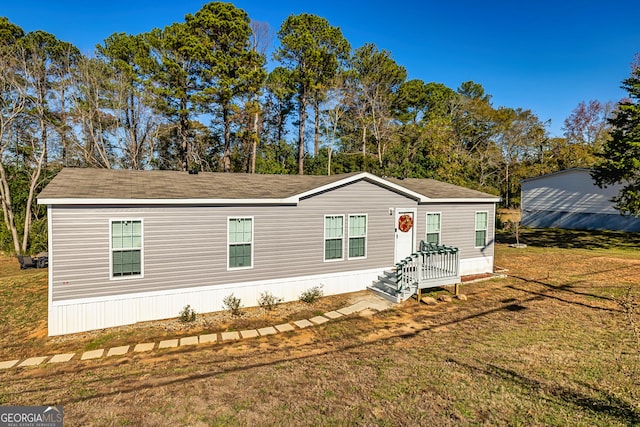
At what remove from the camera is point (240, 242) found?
32.9 feet

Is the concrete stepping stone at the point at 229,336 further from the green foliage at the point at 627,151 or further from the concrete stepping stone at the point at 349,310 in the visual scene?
the green foliage at the point at 627,151

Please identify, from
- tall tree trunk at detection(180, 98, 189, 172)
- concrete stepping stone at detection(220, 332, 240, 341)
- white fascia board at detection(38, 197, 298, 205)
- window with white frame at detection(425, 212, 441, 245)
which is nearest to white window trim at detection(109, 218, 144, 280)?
white fascia board at detection(38, 197, 298, 205)

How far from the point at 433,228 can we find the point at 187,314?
30.9 ft

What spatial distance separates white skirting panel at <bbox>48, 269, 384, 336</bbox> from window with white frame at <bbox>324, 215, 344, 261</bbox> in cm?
69

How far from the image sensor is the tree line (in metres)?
Answer: 21.1

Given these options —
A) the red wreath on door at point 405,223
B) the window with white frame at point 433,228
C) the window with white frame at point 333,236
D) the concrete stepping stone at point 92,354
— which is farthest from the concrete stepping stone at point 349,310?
the concrete stepping stone at point 92,354

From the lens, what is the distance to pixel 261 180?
12.8 metres

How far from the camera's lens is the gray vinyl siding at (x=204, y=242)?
8.13 m

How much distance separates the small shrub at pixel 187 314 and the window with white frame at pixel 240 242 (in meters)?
1.59

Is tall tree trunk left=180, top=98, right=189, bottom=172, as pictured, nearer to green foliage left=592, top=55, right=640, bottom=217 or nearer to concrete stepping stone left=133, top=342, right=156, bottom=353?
concrete stepping stone left=133, top=342, right=156, bottom=353

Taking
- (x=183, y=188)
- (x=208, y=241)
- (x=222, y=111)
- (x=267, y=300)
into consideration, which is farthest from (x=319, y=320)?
(x=222, y=111)

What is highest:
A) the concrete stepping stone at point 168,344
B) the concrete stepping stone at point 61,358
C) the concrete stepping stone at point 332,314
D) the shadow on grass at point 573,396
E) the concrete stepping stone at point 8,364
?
the shadow on grass at point 573,396

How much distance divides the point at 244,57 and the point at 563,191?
2941 cm

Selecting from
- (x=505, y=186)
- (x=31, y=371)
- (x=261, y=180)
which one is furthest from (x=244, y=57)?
(x=505, y=186)
